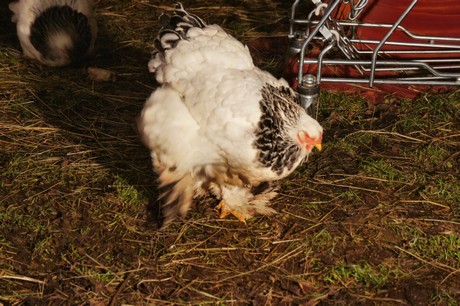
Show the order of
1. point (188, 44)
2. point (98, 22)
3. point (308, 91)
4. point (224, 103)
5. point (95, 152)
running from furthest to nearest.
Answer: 1. point (98, 22)
2. point (95, 152)
3. point (308, 91)
4. point (188, 44)
5. point (224, 103)

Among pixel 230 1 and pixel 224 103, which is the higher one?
pixel 224 103

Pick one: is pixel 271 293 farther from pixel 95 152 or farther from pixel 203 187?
pixel 95 152

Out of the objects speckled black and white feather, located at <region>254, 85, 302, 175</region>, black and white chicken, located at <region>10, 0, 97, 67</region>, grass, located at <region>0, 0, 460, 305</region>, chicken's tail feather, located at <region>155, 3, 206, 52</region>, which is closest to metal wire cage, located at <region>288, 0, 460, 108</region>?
grass, located at <region>0, 0, 460, 305</region>

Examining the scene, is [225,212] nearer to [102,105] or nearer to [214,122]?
[214,122]

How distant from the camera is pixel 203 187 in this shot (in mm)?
2156

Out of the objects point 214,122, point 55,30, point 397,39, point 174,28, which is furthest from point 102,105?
point 397,39

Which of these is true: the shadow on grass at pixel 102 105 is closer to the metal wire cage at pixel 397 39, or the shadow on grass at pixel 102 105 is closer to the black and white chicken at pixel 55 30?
the black and white chicken at pixel 55 30

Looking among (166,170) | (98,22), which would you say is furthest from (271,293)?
(98,22)

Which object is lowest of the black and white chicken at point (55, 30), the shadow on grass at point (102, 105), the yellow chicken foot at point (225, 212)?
the yellow chicken foot at point (225, 212)

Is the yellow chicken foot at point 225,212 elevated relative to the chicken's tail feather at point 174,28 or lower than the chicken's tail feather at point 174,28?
lower

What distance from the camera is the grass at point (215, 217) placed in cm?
194

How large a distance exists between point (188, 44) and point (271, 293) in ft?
2.83

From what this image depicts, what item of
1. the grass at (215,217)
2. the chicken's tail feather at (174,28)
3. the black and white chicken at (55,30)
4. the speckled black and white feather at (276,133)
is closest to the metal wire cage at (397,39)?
the grass at (215,217)

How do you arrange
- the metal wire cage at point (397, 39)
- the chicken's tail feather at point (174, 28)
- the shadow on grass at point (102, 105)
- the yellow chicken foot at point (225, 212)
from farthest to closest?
1. the metal wire cage at point (397, 39)
2. the shadow on grass at point (102, 105)
3. the yellow chicken foot at point (225, 212)
4. the chicken's tail feather at point (174, 28)
